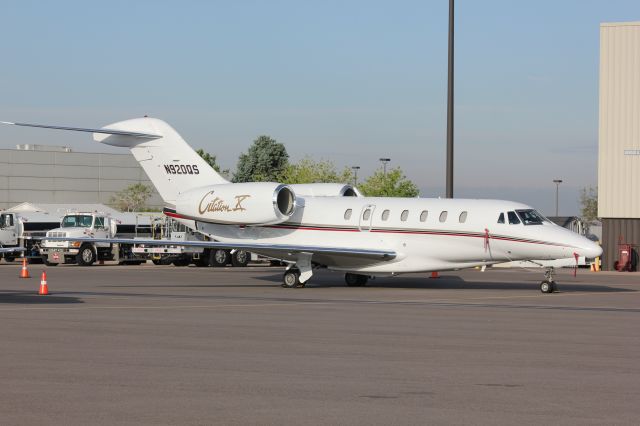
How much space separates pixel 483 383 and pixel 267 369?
2.51 m

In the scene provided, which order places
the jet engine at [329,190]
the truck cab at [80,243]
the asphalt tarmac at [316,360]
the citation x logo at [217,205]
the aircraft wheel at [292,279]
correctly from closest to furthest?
the asphalt tarmac at [316,360] → the aircraft wheel at [292,279] → the citation x logo at [217,205] → the jet engine at [329,190] → the truck cab at [80,243]

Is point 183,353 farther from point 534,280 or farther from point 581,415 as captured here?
point 534,280

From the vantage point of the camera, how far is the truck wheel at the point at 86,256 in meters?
46.1

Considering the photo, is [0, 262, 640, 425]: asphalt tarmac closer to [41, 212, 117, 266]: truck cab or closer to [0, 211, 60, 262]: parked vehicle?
[41, 212, 117, 266]: truck cab

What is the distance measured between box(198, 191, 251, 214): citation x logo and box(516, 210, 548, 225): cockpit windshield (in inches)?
322

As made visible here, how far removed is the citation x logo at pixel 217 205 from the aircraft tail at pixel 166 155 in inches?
60.3

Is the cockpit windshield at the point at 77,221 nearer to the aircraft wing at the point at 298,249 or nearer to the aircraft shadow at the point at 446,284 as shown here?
the aircraft shadow at the point at 446,284

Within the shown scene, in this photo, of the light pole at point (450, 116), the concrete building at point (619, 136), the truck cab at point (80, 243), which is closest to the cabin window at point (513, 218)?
the light pole at point (450, 116)

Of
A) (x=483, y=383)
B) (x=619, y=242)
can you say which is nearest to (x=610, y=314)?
(x=483, y=383)

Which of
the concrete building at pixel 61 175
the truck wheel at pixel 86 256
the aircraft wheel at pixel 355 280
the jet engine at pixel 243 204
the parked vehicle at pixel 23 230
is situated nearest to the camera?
the jet engine at pixel 243 204

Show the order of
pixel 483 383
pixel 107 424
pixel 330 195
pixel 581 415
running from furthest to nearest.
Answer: pixel 330 195
pixel 483 383
pixel 581 415
pixel 107 424

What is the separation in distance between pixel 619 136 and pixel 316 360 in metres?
35.4

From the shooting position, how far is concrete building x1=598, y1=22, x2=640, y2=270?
148 feet

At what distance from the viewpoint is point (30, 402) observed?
9625 millimetres
